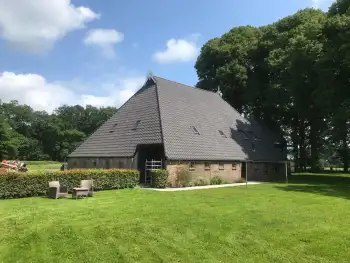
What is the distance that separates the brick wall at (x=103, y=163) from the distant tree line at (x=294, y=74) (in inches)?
817

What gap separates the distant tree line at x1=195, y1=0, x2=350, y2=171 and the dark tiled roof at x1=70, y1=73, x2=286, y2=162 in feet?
26.2

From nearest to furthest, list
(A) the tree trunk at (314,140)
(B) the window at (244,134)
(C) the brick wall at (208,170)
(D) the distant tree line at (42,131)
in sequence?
(C) the brick wall at (208,170)
(B) the window at (244,134)
(A) the tree trunk at (314,140)
(D) the distant tree line at (42,131)

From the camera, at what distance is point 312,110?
1628 inches

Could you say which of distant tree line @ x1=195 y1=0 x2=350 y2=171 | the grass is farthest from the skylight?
the grass

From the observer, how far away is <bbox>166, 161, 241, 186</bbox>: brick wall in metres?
27.6

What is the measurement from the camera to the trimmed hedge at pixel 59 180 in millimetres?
19000

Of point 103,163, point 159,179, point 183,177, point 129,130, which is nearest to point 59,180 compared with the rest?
point 159,179

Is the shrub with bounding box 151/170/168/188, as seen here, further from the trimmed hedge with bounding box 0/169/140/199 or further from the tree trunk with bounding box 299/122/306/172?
the tree trunk with bounding box 299/122/306/172

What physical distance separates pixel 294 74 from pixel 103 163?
2300cm

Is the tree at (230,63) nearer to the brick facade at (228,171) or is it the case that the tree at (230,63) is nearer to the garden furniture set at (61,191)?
the brick facade at (228,171)

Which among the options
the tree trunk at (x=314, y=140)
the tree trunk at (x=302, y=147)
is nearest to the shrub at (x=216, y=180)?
the tree trunk at (x=314, y=140)

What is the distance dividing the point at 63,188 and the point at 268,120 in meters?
37.7

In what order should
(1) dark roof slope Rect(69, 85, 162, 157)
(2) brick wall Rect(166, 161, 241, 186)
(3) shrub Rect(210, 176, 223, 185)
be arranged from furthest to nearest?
(3) shrub Rect(210, 176, 223, 185), (1) dark roof slope Rect(69, 85, 162, 157), (2) brick wall Rect(166, 161, 241, 186)

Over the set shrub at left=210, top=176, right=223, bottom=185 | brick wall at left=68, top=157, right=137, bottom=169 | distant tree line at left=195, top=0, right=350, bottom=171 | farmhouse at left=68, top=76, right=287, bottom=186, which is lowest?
shrub at left=210, top=176, right=223, bottom=185
